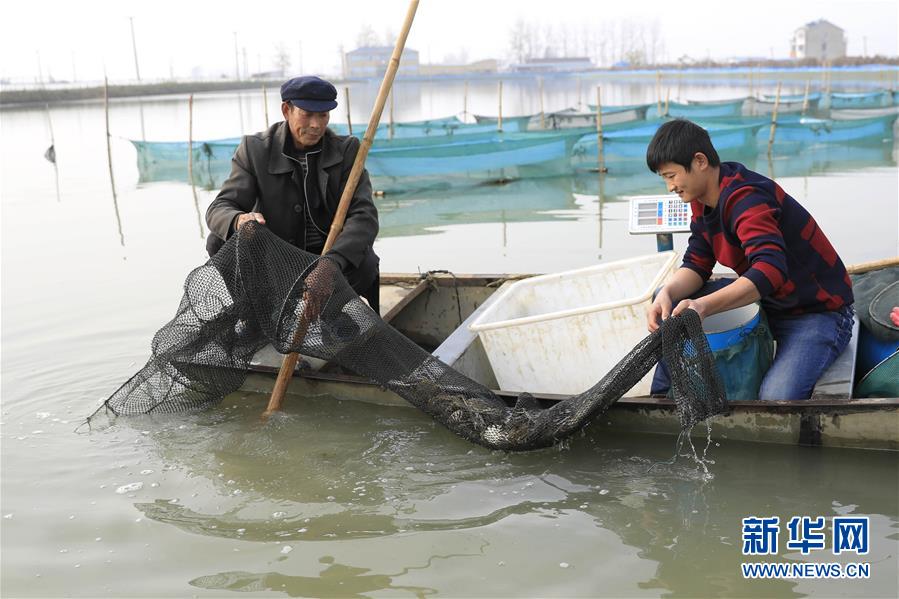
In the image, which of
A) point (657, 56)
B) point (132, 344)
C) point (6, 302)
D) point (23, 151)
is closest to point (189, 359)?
point (132, 344)

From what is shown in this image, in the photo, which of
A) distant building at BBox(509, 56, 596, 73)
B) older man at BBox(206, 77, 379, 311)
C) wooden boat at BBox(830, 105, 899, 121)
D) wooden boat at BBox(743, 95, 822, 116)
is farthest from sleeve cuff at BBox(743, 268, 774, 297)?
distant building at BBox(509, 56, 596, 73)

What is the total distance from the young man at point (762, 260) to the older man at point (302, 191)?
1661mm

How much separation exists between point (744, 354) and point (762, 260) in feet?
1.77

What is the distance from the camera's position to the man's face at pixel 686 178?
3367mm

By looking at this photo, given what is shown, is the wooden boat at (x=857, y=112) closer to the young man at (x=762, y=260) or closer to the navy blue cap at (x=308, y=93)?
the young man at (x=762, y=260)

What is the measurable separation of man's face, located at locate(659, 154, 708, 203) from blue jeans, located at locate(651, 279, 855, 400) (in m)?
0.68

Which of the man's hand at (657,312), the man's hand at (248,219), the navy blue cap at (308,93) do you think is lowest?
the man's hand at (657,312)

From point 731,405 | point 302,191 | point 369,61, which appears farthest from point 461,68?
point 731,405

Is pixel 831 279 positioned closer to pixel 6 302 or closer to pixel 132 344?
pixel 132 344

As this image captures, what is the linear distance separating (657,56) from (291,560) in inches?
6074

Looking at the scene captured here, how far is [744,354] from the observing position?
11.9 feet

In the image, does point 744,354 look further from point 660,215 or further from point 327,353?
point 327,353

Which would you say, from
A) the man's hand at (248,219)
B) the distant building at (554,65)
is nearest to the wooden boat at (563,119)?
the man's hand at (248,219)

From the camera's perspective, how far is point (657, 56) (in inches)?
5782
